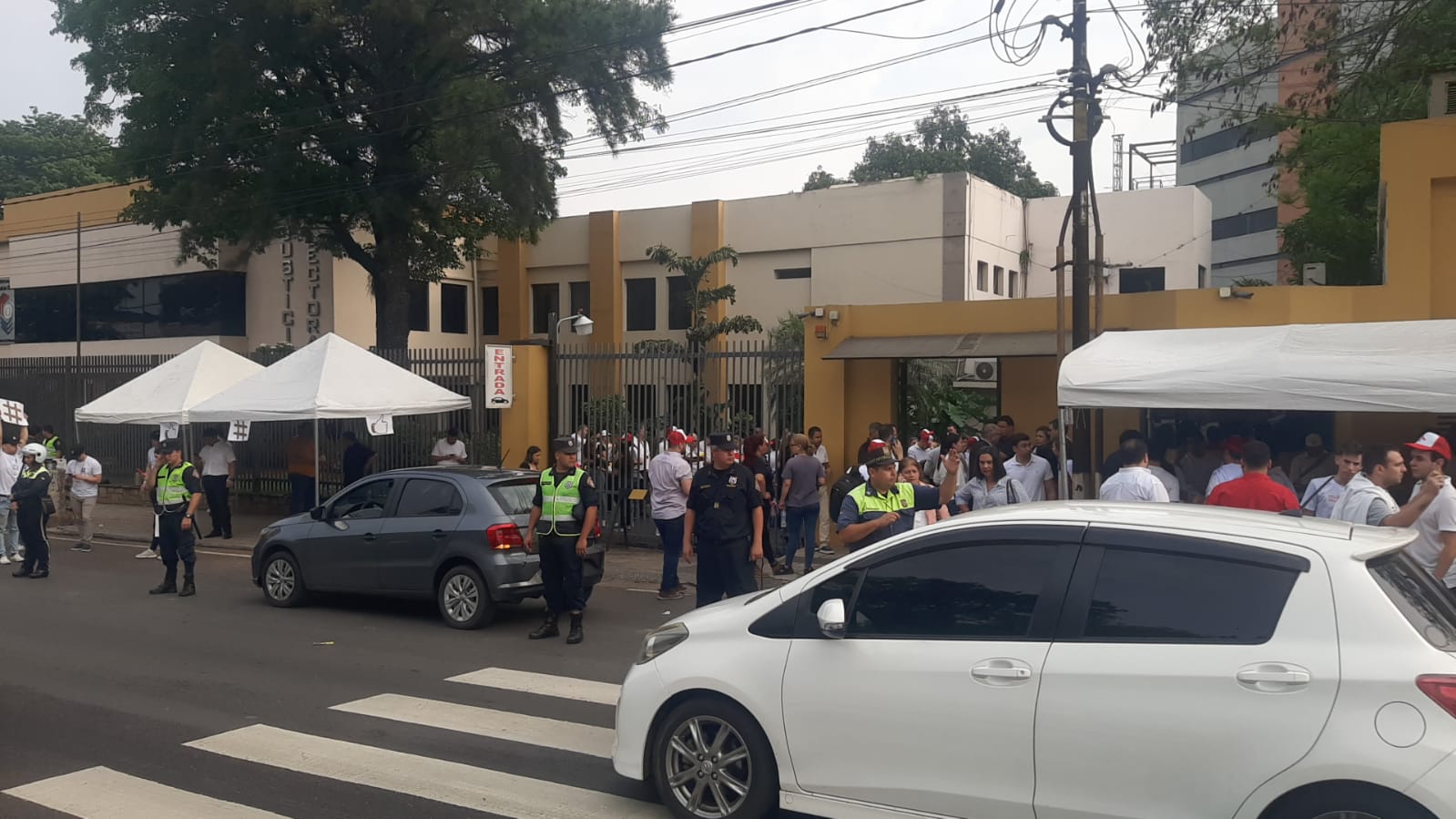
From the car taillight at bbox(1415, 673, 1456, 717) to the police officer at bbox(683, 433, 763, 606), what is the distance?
5.29 metres

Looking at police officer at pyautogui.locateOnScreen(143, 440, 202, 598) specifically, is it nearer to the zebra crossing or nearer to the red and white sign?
the red and white sign

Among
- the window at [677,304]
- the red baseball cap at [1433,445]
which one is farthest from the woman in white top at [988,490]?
the window at [677,304]

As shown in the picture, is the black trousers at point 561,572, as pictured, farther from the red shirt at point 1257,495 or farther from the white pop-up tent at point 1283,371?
the red shirt at point 1257,495

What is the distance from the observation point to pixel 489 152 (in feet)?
75.6

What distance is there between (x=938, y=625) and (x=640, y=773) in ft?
5.44

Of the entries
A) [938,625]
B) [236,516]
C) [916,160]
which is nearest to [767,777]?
[938,625]

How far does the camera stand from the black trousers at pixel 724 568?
342 inches

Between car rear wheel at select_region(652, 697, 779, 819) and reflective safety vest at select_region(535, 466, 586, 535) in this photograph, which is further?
reflective safety vest at select_region(535, 466, 586, 535)

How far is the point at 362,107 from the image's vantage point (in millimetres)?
24484

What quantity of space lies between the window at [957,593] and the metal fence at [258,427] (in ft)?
43.7

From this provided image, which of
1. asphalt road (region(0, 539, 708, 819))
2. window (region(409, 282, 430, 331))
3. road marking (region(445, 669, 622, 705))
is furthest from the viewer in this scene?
window (region(409, 282, 430, 331))

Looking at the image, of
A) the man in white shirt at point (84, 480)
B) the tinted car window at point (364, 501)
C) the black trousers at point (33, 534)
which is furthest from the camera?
the man in white shirt at point (84, 480)

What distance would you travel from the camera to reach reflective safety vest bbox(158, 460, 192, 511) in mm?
11875

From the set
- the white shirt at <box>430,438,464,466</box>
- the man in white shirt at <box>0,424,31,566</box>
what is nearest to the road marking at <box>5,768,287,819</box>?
the man in white shirt at <box>0,424,31,566</box>
